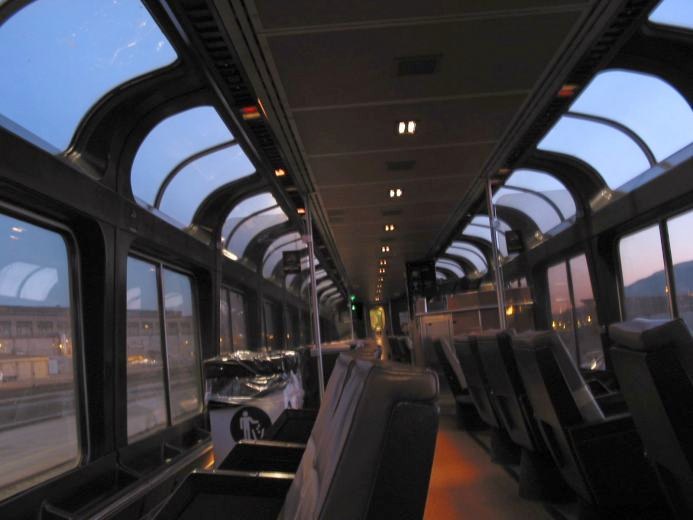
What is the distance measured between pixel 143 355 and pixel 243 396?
6.28 ft

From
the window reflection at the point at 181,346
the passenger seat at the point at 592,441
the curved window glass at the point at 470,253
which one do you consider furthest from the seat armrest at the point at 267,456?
the curved window glass at the point at 470,253

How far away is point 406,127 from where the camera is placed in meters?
5.53

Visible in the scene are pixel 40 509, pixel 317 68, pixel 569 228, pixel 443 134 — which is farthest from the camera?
pixel 569 228

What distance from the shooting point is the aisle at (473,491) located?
12.6ft

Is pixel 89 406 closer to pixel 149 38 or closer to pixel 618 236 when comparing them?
pixel 149 38

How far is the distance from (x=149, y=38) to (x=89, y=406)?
264 cm

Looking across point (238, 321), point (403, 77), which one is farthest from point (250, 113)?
point (238, 321)

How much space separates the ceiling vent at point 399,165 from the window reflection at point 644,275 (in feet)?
8.61

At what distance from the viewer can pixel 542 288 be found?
11.2 metres

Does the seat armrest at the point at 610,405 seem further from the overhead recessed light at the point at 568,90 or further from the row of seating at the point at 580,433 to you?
the overhead recessed light at the point at 568,90

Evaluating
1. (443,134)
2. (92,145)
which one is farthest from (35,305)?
(443,134)

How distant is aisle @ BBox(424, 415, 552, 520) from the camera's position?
12.6ft

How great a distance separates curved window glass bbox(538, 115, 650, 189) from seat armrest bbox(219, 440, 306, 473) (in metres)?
4.95

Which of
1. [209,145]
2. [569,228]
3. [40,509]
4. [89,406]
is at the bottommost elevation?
[40,509]
